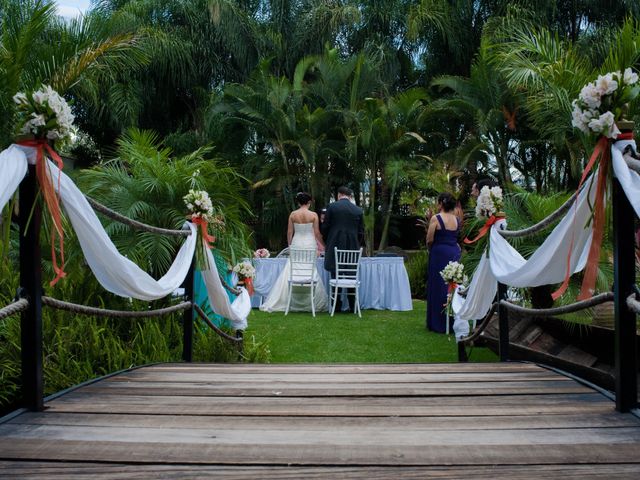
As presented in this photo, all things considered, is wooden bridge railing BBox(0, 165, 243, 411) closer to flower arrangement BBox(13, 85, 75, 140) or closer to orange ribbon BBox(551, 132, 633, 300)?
flower arrangement BBox(13, 85, 75, 140)

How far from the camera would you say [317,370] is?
3332 millimetres

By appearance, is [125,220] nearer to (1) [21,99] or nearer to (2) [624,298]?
(1) [21,99]

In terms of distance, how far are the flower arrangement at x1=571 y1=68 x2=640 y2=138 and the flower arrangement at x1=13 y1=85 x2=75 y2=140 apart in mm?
1882

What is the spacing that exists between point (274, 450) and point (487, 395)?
1062mm

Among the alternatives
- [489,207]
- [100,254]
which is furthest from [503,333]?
[100,254]

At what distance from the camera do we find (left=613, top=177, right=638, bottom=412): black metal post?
2170 millimetres

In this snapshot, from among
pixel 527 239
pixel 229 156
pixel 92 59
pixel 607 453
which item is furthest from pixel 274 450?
pixel 229 156

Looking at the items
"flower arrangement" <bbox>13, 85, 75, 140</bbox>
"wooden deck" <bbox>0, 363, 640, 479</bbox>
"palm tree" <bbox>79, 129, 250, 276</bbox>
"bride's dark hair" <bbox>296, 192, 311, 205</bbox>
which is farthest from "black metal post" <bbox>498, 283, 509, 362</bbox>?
"bride's dark hair" <bbox>296, 192, 311, 205</bbox>

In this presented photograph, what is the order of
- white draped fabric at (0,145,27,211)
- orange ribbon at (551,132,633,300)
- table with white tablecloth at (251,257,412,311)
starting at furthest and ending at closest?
table with white tablecloth at (251,257,412,311), orange ribbon at (551,132,633,300), white draped fabric at (0,145,27,211)

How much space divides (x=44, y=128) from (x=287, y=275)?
23.3ft

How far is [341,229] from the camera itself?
9094 millimetres

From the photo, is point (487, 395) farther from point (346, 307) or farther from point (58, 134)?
point (346, 307)

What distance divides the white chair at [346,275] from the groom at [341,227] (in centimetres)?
17

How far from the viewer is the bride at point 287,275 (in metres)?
9.23
